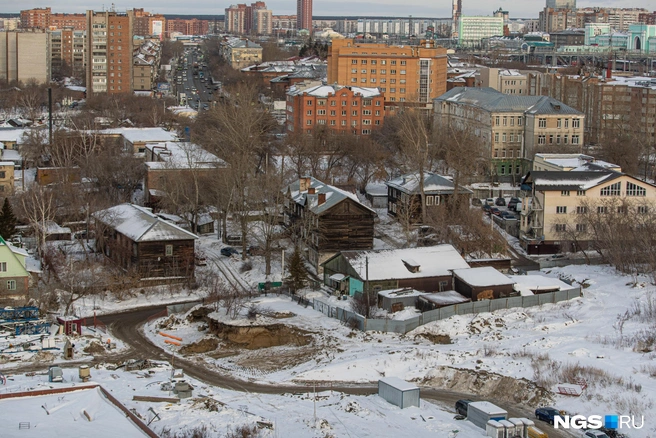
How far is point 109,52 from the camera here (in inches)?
3004

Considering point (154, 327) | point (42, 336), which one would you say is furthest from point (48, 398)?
point (154, 327)

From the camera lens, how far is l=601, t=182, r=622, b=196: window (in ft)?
106

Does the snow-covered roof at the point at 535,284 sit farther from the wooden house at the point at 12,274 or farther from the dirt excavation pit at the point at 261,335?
the wooden house at the point at 12,274

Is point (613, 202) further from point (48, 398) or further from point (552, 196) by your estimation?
point (48, 398)

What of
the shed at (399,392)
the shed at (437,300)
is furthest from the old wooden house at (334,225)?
the shed at (399,392)

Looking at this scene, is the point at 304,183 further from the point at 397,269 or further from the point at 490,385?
the point at 490,385

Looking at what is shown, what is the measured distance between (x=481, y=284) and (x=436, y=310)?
2.13m

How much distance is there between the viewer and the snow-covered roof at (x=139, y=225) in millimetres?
28438

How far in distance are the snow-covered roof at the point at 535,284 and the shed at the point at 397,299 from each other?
9.19 feet

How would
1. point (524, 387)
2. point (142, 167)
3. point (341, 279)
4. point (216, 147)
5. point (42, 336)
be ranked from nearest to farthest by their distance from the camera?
point (524, 387) < point (42, 336) < point (341, 279) < point (142, 167) < point (216, 147)

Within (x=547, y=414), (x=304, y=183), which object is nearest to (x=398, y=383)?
(x=547, y=414)

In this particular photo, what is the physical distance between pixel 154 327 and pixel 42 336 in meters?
2.96

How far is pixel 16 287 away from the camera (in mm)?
25859

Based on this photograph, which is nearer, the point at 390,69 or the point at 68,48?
the point at 390,69
